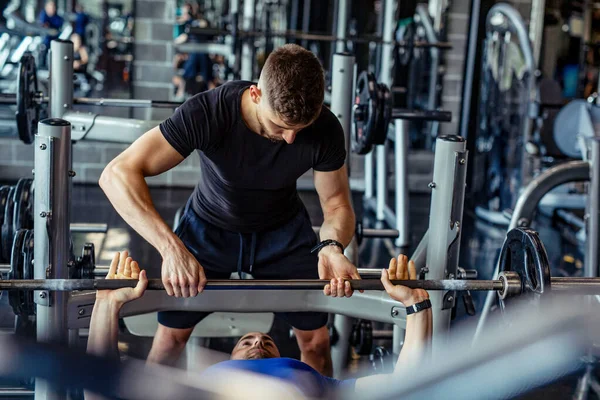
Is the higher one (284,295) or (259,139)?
(259,139)

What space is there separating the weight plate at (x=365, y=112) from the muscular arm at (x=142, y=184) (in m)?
1.34

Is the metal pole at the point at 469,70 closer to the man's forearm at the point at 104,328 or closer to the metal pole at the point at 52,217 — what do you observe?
the metal pole at the point at 52,217

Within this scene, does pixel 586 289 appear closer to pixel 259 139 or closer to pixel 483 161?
pixel 259 139

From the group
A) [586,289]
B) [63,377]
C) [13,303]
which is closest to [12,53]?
[13,303]

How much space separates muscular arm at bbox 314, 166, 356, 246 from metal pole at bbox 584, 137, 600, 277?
4.95 ft

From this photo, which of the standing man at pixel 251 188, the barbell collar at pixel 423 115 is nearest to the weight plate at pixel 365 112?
the barbell collar at pixel 423 115

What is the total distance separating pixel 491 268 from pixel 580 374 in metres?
1.29

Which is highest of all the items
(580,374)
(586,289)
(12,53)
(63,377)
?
(12,53)

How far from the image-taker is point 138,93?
19.2 feet

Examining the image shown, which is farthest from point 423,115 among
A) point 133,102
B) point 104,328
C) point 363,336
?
point 104,328

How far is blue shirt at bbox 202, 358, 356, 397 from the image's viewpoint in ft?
6.06

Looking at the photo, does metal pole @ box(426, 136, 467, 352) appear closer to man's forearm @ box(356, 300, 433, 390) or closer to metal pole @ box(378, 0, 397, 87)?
man's forearm @ box(356, 300, 433, 390)

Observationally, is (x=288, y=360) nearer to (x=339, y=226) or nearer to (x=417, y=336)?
(x=417, y=336)

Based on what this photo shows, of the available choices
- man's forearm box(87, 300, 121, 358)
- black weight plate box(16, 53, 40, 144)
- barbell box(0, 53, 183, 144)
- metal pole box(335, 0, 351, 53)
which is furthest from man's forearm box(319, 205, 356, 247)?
metal pole box(335, 0, 351, 53)
